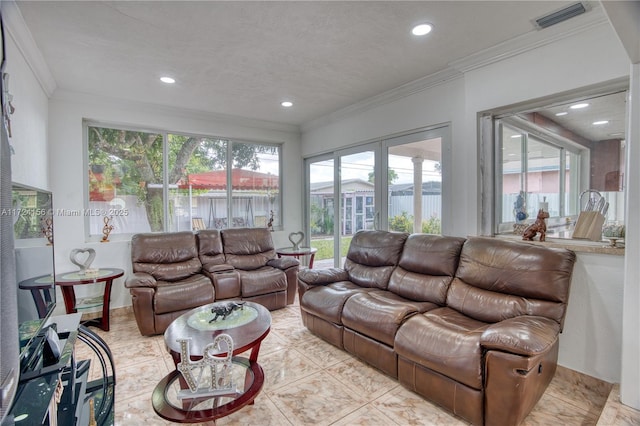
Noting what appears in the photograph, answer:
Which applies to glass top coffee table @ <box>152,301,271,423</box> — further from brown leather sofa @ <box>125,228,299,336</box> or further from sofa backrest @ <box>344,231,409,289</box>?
sofa backrest @ <box>344,231,409,289</box>

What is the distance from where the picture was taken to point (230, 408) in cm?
164

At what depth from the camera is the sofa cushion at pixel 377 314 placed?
2264 mm

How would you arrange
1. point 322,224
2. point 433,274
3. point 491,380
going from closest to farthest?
1. point 491,380
2. point 433,274
3. point 322,224

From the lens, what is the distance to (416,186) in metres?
3.69

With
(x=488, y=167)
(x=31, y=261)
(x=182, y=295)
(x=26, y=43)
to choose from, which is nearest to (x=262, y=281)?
(x=182, y=295)

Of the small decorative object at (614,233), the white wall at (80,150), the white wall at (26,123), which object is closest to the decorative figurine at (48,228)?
the white wall at (26,123)

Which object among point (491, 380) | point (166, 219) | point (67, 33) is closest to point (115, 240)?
point (166, 219)

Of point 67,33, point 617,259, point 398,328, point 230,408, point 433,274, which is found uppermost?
point 67,33

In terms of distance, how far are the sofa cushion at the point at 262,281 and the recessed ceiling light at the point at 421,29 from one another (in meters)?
2.98

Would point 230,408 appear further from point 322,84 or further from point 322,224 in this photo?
point 322,224

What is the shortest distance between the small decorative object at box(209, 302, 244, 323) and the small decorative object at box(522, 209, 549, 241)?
2516 mm

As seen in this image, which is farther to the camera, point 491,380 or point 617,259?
point 617,259

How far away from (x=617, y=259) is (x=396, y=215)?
2134mm

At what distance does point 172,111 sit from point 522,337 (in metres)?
4.63
